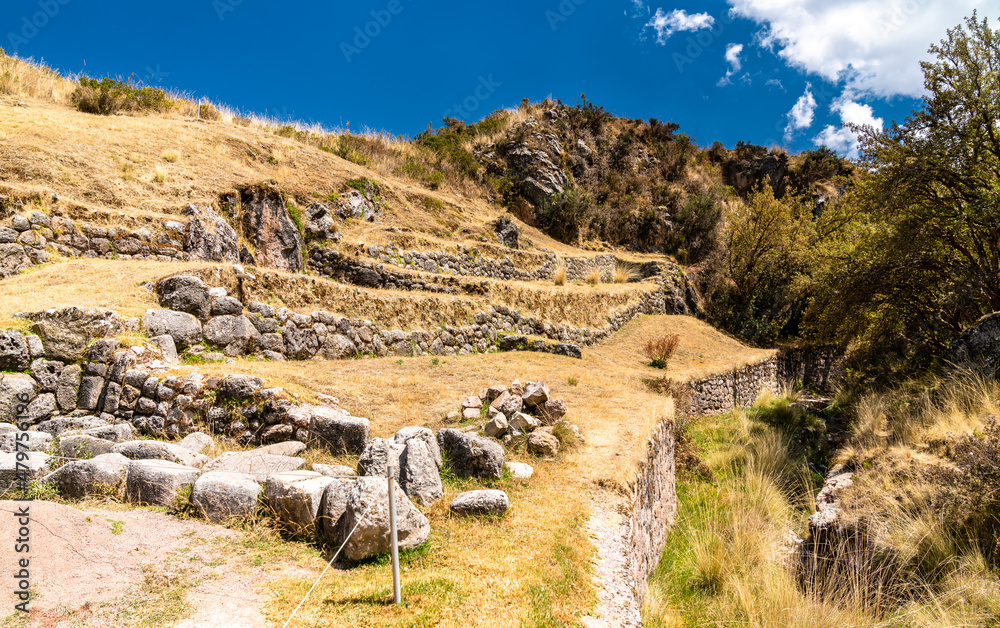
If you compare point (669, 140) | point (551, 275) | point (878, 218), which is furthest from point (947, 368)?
point (669, 140)

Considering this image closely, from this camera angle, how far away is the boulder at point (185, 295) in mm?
8625

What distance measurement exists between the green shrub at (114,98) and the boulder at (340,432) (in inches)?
704

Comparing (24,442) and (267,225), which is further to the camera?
(267,225)

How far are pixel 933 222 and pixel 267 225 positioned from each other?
56.0 ft

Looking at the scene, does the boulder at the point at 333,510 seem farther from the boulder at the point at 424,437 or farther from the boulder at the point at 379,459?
the boulder at the point at 424,437

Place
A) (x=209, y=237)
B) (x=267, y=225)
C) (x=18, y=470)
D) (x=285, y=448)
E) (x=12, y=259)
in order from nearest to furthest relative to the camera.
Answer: (x=18, y=470) → (x=285, y=448) → (x=12, y=259) → (x=209, y=237) → (x=267, y=225)

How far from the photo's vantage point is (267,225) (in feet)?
44.7

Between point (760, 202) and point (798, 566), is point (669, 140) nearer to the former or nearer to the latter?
point (760, 202)

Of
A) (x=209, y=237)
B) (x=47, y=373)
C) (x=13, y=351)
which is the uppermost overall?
(x=209, y=237)

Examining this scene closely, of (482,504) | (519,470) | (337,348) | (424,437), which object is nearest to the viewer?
(482,504)

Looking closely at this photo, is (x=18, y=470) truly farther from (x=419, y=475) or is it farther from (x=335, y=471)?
(x=419, y=475)

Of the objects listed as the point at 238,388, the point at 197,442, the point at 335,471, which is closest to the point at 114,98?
the point at 238,388

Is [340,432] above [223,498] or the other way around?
above

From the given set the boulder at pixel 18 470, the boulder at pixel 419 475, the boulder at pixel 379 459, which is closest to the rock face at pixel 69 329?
the boulder at pixel 18 470
